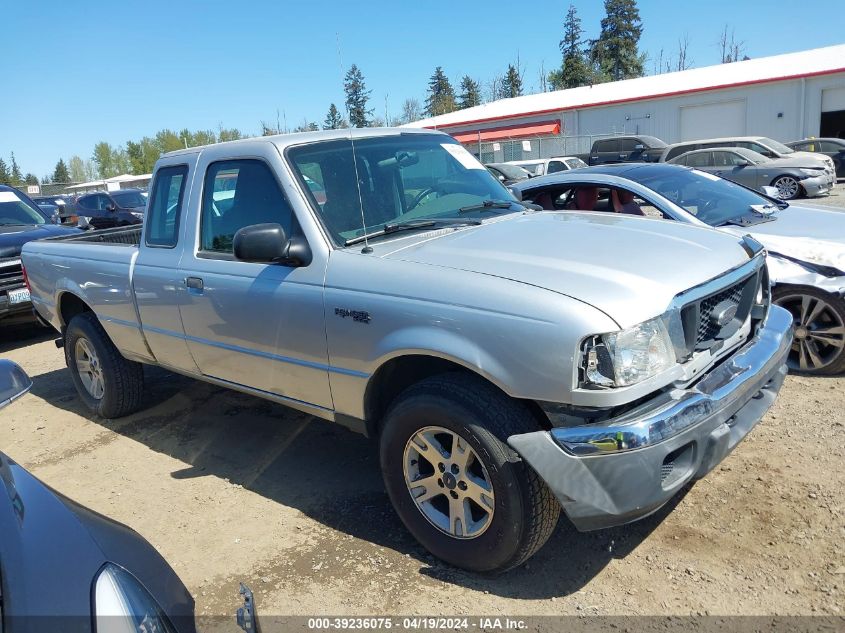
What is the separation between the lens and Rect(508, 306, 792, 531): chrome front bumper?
98.6 inches

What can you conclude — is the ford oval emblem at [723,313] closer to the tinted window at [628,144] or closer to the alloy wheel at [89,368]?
the alloy wheel at [89,368]

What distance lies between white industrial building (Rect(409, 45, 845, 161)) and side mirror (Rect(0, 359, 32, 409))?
2608cm

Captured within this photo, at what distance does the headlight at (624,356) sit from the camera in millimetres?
2529

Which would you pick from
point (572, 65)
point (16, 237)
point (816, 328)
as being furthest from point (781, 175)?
point (572, 65)

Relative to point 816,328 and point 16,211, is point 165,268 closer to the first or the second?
point 816,328

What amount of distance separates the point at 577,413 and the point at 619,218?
1.72 metres

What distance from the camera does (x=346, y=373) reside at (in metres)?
3.31

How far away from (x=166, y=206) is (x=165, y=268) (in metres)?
0.50

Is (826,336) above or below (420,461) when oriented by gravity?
below

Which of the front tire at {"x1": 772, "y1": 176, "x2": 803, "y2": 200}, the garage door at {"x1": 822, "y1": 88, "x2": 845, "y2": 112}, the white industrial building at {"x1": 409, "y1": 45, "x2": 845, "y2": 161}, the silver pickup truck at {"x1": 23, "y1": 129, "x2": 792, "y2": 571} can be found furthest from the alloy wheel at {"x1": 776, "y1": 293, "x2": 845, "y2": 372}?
the garage door at {"x1": 822, "y1": 88, "x2": 845, "y2": 112}

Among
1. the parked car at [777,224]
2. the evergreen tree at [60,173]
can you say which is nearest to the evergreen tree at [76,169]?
the evergreen tree at [60,173]

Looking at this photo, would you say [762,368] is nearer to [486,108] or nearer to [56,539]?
[56,539]

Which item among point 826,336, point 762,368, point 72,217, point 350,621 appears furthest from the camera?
point 72,217

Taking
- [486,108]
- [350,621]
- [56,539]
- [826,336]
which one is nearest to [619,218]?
[826,336]
